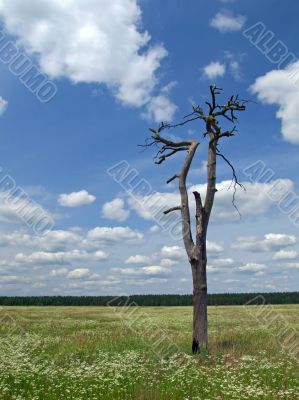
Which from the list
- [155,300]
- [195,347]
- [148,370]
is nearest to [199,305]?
[195,347]

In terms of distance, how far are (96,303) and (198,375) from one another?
413 feet

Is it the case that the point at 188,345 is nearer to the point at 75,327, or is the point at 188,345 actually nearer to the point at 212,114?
the point at 212,114

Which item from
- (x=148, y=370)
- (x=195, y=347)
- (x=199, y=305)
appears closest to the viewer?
(x=148, y=370)

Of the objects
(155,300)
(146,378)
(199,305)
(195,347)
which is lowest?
(146,378)

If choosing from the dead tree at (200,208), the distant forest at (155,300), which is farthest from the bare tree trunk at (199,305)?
the distant forest at (155,300)

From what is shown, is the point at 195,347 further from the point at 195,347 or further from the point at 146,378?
the point at 146,378

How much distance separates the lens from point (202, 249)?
764 inches

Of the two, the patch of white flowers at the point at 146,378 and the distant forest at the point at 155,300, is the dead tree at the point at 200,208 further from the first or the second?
the distant forest at the point at 155,300

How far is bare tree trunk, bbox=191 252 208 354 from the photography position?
1886 cm

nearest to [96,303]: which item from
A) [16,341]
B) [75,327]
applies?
[75,327]

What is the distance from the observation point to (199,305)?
19094 mm

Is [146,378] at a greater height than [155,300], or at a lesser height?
lesser

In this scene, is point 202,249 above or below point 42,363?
above

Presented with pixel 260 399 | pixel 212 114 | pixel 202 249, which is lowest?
pixel 260 399
